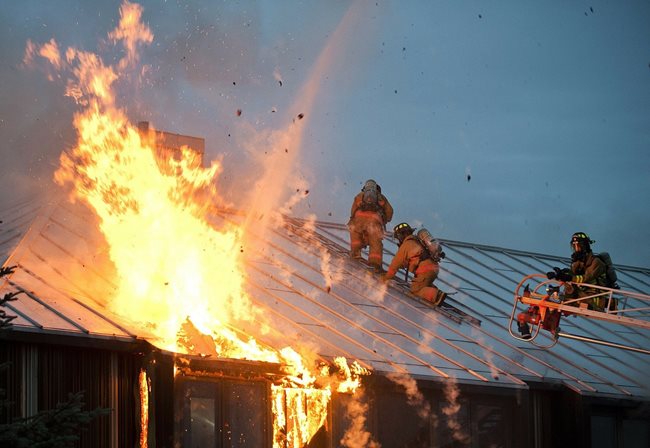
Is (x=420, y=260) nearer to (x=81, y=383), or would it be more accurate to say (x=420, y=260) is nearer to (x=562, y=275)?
(x=562, y=275)

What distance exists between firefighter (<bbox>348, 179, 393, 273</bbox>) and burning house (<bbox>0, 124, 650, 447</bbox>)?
41cm

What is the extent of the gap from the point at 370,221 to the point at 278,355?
26.6 ft

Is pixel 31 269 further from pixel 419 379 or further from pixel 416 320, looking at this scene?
pixel 416 320

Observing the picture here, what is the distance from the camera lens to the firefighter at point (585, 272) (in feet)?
70.5

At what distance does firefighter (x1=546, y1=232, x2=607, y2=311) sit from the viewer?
2150cm

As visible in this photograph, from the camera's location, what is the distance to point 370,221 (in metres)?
25.4

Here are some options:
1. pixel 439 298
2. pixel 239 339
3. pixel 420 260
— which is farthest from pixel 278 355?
pixel 420 260

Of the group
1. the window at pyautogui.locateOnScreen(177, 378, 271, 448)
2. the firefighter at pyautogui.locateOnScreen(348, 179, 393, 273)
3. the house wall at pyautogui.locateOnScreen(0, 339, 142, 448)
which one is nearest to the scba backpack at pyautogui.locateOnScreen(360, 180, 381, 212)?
the firefighter at pyautogui.locateOnScreen(348, 179, 393, 273)

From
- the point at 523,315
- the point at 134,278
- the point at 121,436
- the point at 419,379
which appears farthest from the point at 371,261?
the point at 121,436

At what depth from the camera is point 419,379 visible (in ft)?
63.5

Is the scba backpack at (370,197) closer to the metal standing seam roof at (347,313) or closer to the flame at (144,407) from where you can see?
the metal standing seam roof at (347,313)

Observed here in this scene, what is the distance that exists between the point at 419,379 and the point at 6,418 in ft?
24.0

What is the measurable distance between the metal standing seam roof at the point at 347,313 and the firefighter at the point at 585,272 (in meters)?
1.64

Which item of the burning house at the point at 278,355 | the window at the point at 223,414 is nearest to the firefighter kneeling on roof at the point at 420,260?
the burning house at the point at 278,355
